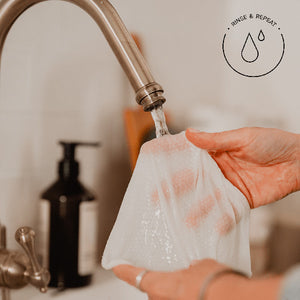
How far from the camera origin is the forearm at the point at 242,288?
0.90 ft

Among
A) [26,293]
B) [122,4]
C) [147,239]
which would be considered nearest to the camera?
[147,239]

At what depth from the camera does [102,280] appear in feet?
2.09

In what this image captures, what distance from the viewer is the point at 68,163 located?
58cm

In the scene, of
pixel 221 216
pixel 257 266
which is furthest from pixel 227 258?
pixel 257 266

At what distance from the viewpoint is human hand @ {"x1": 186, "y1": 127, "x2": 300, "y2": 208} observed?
469 mm

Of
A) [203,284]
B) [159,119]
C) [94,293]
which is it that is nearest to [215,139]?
[159,119]

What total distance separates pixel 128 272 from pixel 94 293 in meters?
0.24

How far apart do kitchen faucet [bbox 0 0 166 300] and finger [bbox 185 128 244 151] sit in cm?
5

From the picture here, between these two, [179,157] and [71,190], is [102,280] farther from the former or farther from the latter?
[179,157]

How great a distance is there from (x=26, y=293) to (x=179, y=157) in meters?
0.29

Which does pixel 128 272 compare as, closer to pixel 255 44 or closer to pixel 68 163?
pixel 68 163

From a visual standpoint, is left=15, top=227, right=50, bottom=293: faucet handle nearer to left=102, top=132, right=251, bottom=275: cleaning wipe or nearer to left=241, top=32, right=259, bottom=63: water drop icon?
left=102, top=132, right=251, bottom=275: cleaning wipe

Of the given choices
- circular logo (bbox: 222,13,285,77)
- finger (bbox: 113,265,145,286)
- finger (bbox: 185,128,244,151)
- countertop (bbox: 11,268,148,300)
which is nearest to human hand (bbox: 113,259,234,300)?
finger (bbox: 113,265,145,286)

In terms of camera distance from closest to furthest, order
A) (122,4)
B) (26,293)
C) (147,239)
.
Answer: (147,239)
(26,293)
(122,4)
